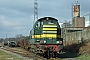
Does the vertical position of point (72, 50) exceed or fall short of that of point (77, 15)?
it falls short

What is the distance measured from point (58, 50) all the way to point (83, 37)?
12.2 meters

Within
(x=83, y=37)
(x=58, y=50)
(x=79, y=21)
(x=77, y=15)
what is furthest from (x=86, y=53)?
(x=77, y=15)

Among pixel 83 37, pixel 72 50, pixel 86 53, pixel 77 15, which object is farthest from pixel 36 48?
pixel 77 15

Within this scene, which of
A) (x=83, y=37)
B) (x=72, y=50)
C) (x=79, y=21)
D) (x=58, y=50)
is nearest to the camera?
(x=58, y=50)

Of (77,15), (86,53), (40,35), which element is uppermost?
(77,15)

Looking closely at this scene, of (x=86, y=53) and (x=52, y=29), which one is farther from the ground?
(x=52, y=29)

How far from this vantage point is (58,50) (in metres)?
22.1

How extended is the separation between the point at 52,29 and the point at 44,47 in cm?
185

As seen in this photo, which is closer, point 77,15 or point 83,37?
point 83,37

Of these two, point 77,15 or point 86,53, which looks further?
point 77,15

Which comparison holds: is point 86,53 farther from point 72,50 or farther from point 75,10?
point 75,10

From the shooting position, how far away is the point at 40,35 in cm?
2264

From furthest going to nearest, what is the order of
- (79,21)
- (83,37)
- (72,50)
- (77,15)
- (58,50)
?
1. (77,15)
2. (79,21)
3. (83,37)
4. (72,50)
5. (58,50)

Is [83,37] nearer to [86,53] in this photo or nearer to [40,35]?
[86,53]
